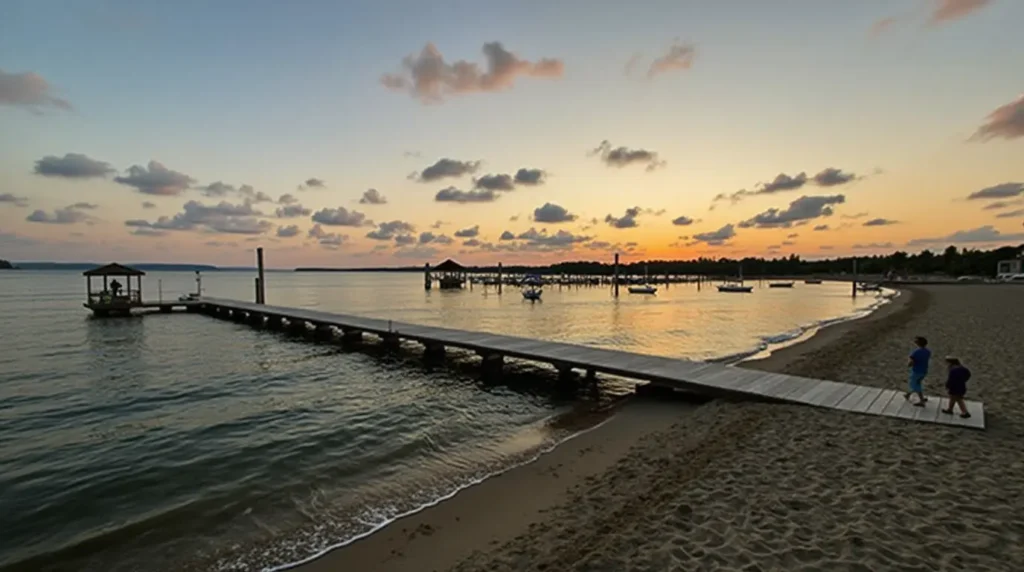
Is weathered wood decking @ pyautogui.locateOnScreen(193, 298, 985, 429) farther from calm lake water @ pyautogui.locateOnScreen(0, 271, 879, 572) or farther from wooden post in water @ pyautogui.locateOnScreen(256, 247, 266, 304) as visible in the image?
wooden post in water @ pyautogui.locateOnScreen(256, 247, 266, 304)

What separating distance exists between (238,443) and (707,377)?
934cm

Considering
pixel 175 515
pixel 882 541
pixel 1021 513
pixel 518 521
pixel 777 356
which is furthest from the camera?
pixel 777 356

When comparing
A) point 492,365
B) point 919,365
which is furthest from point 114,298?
point 919,365

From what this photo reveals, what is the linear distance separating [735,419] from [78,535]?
915 cm

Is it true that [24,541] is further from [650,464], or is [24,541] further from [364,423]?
[650,464]

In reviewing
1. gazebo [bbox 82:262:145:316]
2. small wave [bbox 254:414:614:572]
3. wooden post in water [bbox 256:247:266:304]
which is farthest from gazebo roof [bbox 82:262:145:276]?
small wave [bbox 254:414:614:572]

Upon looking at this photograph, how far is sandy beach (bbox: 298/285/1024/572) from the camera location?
408 centimetres

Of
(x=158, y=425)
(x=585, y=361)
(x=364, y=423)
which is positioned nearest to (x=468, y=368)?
(x=585, y=361)

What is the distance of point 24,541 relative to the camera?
18.6ft

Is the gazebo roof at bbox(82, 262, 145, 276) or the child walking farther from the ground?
the gazebo roof at bbox(82, 262, 145, 276)

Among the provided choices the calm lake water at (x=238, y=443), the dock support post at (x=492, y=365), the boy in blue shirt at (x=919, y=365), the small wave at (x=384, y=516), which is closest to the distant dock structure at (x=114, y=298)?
the calm lake water at (x=238, y=443)

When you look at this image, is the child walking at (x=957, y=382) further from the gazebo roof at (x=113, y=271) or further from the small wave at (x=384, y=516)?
the gazebo roof at (x=113, y=271)

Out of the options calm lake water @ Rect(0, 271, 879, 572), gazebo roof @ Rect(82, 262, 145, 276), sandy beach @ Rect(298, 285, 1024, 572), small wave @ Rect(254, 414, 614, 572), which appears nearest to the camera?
sandy beach @ Rect(298, 285, 1024, 572)

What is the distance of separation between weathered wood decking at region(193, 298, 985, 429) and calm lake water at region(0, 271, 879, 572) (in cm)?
85
